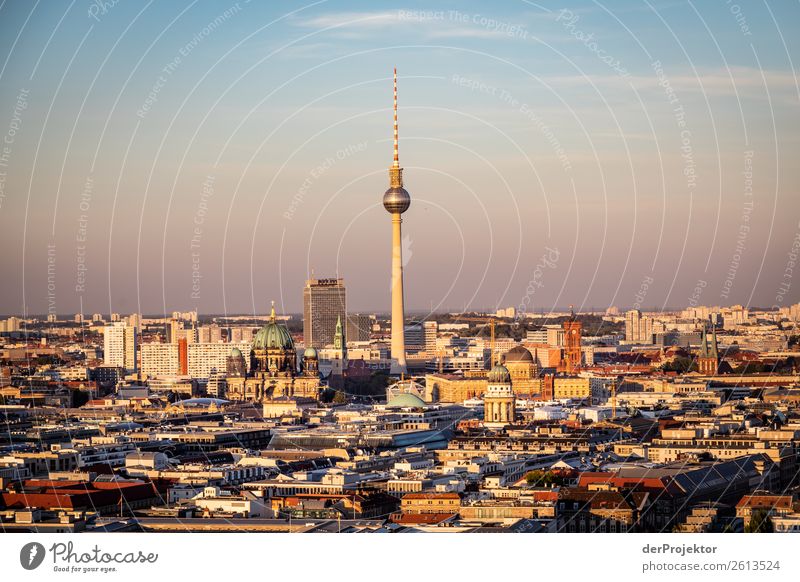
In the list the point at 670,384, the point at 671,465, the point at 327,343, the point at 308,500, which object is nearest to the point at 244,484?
the point at 308,500

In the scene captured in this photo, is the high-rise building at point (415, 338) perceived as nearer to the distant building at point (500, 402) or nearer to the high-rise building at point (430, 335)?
the high-rise building at point (430, 335)

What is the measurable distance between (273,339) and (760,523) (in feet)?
169

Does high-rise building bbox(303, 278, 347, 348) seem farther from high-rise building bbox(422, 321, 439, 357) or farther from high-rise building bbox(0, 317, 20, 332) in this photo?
high-rise building bbox(0, 317, 20, 332)

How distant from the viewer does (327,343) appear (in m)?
114

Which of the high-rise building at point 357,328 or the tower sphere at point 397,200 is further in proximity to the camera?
the high-rise building at point 357,328

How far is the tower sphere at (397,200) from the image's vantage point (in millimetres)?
82625

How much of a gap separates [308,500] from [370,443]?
55.3 ft

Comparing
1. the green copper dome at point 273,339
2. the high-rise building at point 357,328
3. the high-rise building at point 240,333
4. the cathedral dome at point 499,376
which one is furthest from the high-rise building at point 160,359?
the cathedral dome at point 499,376

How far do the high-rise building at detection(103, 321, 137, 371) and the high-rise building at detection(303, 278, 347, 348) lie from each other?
831cm

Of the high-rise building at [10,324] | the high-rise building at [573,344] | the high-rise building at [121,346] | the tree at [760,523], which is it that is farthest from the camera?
the high-rise building at [121,346]

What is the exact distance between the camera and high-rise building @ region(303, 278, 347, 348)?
11356 centimetres

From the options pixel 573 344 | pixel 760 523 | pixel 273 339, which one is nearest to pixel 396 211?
pixel 273 339

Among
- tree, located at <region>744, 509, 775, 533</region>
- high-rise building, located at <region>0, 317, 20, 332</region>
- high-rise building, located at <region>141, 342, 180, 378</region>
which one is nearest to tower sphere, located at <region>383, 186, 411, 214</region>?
high-rise building, located at <region>0, 317, 20, 332</region>

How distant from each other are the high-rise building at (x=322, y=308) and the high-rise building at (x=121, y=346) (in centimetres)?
831
